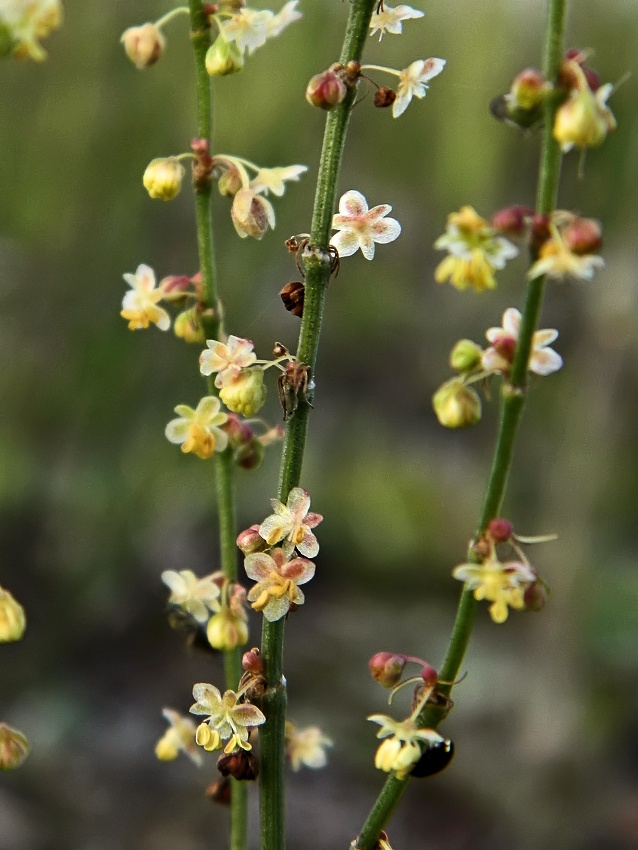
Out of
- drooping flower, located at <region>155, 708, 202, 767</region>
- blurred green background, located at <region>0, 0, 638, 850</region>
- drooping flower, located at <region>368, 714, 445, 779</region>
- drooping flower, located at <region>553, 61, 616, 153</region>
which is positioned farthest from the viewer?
blurred green background, located at <region>0, 0, 638, 850</region>

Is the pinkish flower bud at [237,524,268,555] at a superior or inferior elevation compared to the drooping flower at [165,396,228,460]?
inferior

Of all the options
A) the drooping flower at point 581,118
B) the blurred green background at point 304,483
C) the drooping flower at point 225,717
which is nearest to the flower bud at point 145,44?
the drooping flower at point 581,118

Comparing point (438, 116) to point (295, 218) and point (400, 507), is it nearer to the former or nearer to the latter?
point (295, 218)

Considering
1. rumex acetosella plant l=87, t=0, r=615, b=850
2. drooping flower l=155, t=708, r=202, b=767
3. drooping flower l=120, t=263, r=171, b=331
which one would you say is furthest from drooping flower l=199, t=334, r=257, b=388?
drooping flower l=155, t=708, r=202, b=767

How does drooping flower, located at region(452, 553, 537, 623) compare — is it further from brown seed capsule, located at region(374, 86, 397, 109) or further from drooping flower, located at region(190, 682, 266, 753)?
brown seed capsule, located at region(374, 86, 397, 109)

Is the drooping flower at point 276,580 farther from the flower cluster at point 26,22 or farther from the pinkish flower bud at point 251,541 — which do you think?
the flower cluster at point 26,22

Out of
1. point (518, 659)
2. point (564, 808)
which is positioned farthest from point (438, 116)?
point (564, 808)
